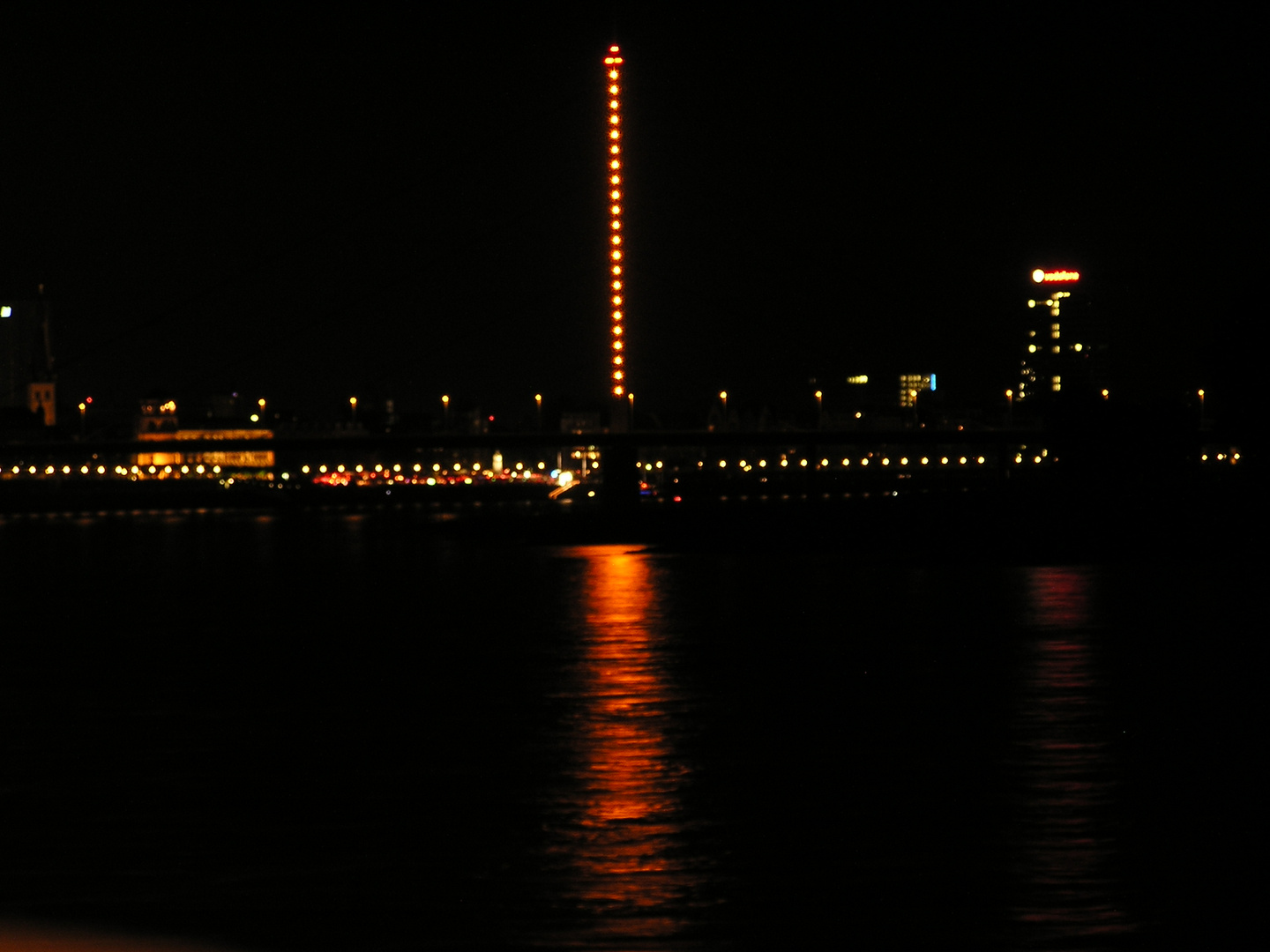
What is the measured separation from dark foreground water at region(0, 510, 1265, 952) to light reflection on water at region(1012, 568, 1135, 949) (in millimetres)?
22

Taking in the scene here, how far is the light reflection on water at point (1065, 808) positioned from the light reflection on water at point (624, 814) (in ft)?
4.17

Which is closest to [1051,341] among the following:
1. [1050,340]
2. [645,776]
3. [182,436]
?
[1050,340]

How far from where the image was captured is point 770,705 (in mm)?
11375

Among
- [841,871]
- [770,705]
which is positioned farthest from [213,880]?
[770,705]

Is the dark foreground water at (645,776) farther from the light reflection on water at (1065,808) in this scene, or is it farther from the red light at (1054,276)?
the red light at (1054,276)

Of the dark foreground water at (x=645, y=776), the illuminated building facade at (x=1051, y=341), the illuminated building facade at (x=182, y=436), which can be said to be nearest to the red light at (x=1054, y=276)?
the illuminated building facade at (x=1051, y=341)

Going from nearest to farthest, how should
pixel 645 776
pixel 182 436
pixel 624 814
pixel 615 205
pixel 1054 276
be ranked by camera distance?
1. pixel 624 814
2. pixel 645 776
3. pixel 615 205
4. pixel 182 436
5. pixel 1054 276

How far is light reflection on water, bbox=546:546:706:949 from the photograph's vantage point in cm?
589

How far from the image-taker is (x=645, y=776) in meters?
8.71

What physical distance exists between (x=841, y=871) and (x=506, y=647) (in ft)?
31.4

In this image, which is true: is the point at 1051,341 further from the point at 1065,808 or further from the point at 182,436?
the point at 1065,808

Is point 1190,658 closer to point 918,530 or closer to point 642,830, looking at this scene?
point 642,830

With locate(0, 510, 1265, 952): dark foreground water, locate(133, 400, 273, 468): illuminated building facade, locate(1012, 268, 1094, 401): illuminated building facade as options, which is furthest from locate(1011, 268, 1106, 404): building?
locate(0, 510, 1265, 952): dark foreground water

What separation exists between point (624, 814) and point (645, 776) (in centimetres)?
101
